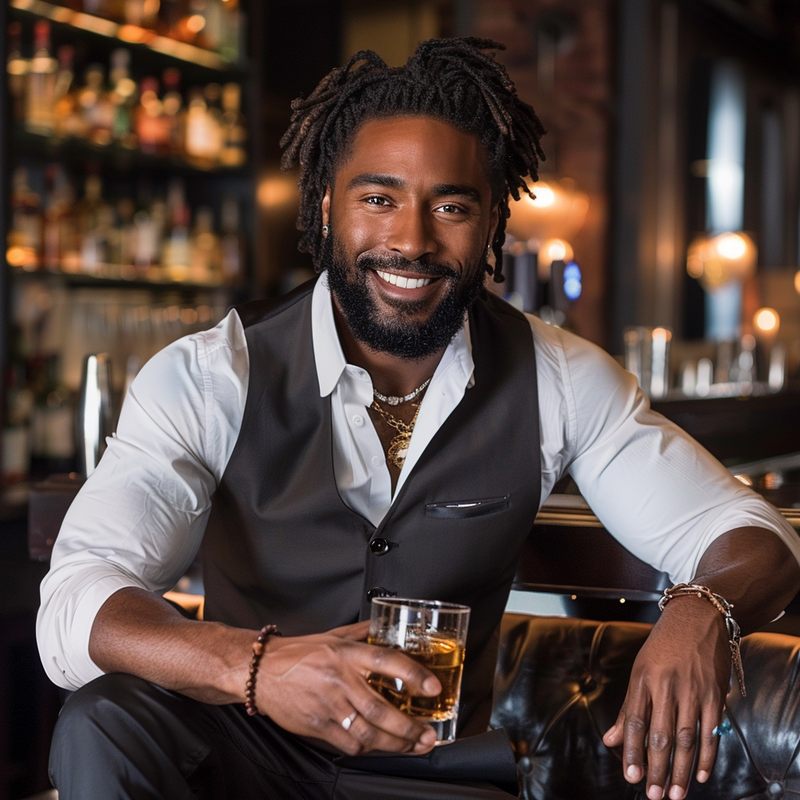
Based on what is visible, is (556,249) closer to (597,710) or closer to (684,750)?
(597,710)

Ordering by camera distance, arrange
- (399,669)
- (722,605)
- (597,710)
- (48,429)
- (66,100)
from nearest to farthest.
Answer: (399,669) → (722,605) → (597,710) → (48,429) → (66,100)

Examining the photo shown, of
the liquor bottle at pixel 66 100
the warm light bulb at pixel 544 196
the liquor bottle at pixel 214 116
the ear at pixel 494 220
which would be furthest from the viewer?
the warm light bulb at pixel 544 196

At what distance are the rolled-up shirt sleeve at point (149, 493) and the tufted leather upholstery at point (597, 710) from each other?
1.70 ft

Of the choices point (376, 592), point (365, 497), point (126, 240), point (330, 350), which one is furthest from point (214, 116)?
point (376, 592)

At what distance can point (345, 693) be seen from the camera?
997 millimetres

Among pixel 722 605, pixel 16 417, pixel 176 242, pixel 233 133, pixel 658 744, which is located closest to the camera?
pixel 658 744

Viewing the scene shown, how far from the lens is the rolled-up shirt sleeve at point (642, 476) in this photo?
1.39 meters

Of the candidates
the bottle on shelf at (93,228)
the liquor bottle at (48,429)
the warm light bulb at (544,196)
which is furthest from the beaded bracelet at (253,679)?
the warm light bulb at (544,196)

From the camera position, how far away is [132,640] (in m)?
1.12

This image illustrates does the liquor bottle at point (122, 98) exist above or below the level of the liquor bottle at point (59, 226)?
above

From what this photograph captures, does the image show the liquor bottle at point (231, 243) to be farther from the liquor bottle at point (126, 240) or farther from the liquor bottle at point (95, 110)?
the liquor bottle at point (95, 110)

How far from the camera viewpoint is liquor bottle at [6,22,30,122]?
9.21ft

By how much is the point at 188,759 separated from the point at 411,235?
0.73 m

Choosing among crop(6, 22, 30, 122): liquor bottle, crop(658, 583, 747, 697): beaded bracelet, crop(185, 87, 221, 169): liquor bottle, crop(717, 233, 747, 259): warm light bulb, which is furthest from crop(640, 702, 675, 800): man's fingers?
crop(717, 233, 747, 259): warm light bulb
